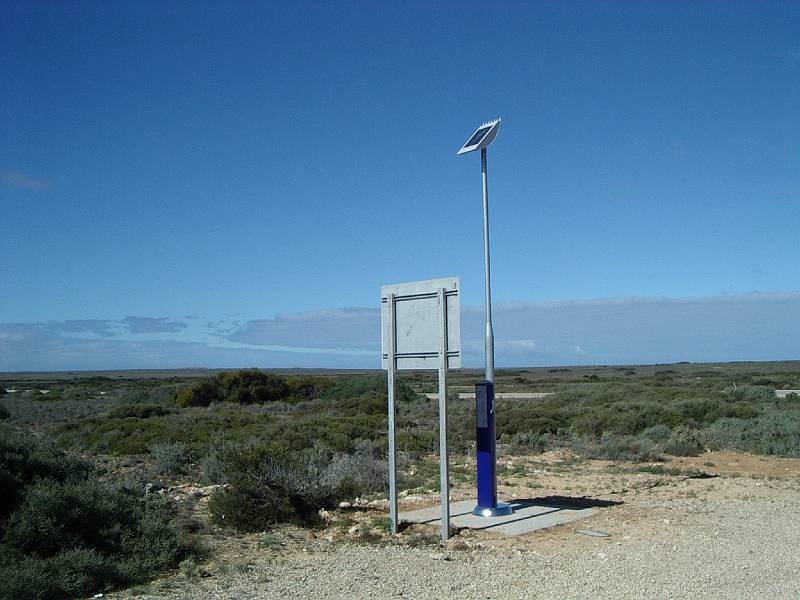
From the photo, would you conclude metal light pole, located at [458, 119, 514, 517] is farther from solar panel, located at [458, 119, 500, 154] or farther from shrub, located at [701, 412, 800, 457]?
shrub, located at [701, 412, 800, 457]

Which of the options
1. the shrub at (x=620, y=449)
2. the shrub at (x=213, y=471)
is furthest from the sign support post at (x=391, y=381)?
the shrub at (x=620, y=449)

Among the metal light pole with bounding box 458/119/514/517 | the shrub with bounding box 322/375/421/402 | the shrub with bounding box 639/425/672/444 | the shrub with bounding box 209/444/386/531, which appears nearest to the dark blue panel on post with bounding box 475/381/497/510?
the metal light pole with bounding box 458/119/514/517

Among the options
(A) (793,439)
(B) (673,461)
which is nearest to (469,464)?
(B) (673,461)

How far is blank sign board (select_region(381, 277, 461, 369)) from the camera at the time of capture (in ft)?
30.2

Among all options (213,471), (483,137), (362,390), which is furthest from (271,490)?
(362,390)

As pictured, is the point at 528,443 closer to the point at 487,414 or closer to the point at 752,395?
the point at 487,414

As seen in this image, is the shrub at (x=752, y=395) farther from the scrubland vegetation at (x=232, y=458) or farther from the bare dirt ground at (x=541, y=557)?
the bare dirt ground at (x=541, y=557)

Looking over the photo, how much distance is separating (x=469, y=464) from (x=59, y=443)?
39.6 ft

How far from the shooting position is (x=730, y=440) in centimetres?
1942

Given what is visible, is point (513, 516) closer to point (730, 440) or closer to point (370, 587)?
point (370, 587)

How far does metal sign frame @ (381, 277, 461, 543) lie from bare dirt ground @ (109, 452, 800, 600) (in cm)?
75

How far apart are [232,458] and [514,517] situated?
3927 mm

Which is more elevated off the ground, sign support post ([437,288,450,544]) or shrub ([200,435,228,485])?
sign support post ([437,288,450,544])

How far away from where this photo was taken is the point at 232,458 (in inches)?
418
